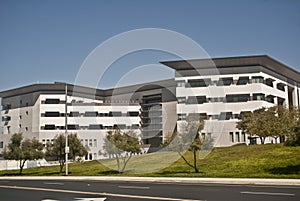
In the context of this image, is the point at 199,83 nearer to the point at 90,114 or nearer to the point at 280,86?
the point at 280,86

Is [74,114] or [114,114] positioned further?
[114,114]

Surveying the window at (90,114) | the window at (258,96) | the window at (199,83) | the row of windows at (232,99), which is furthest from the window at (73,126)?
the window at (258,96)

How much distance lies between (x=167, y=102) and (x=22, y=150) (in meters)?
42.9

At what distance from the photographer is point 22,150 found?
155 ft

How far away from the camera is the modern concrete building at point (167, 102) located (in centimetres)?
7625

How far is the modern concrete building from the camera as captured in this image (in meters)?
76.2

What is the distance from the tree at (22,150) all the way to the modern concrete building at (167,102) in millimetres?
17473

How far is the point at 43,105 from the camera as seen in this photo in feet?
312

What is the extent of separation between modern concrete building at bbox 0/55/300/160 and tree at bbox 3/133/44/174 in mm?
17473

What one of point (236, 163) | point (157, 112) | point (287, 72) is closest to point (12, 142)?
point (236, 163)

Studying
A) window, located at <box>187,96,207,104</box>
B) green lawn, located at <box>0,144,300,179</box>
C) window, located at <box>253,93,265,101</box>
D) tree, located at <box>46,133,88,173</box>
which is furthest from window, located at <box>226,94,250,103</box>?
tree, located at <box>46,133,88,173</box>

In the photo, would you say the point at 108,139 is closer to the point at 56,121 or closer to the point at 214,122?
the point at 214,122

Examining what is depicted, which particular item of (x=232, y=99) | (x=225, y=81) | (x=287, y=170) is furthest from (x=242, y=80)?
(x=287, y=170)

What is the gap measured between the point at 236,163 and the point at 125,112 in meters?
48.4
